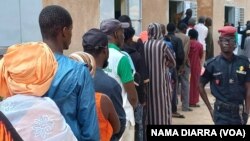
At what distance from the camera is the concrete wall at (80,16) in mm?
8195

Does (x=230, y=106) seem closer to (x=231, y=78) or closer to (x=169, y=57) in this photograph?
(x=231, y=78)

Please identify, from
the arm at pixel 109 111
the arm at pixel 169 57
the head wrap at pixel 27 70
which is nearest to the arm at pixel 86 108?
the head wrap at pixel 27 70

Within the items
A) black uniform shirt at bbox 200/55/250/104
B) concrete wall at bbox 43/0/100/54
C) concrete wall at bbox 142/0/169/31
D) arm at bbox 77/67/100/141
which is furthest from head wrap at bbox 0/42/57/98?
concrete wall at bbox 142/0/169/31

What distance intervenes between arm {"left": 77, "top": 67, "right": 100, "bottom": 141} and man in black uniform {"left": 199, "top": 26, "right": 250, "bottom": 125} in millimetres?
2134

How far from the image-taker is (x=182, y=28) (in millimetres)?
8922

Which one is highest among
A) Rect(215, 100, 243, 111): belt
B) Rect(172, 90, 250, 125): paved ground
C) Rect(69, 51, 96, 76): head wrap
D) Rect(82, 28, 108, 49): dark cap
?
Rect(82, 28, 108, 49): dark cap

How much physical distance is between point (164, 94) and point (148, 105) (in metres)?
0.27

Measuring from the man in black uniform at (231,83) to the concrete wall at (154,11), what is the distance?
6.52m

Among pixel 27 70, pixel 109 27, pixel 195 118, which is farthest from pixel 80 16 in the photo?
pixel 27 70

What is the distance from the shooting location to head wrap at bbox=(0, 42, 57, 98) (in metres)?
2.16

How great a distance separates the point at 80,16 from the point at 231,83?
471 cm

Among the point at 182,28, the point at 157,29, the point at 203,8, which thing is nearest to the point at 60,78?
the point at 157,29

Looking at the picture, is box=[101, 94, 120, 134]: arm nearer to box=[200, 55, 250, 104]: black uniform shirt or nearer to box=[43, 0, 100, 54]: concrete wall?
box=[200, 55, 250, 104]: black uniform shirt

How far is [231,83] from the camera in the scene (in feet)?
14.2
